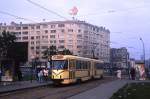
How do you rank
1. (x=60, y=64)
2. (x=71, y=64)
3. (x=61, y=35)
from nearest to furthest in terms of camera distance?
(x=60, y=64) → (x=71, y=64) → (x=61, y=35)

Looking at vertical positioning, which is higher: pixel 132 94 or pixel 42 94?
pixel 132 94

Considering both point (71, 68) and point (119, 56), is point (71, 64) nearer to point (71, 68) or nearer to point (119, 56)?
point (71, 68)

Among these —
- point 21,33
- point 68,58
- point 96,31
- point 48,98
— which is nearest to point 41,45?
point 21,33

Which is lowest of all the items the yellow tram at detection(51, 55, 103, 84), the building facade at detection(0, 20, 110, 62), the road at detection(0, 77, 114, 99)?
the road at detection(0, 77, 114, 99)

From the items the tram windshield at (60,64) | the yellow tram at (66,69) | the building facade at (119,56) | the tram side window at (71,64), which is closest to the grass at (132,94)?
the yellow tram at (66,69)

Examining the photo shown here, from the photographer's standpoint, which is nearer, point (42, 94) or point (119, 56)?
point (42, 94)

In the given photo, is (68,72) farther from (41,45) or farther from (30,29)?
(41,45)

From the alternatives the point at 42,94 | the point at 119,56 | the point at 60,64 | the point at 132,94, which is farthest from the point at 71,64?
the point at 119,56

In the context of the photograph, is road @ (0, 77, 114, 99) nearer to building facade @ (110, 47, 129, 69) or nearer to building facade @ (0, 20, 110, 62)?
building facade @ (0, 20, 110, 62)

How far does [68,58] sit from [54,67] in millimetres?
1661

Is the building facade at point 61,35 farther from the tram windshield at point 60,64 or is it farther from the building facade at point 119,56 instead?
the tram windshield at point 60,64

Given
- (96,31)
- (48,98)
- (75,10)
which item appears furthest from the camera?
(96,31)

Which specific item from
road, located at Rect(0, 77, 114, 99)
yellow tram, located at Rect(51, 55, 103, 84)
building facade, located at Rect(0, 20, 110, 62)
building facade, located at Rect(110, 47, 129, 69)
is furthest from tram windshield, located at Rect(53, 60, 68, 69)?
building facade, located at Rect(110, 47, 129, 69)

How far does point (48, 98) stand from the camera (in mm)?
24875
